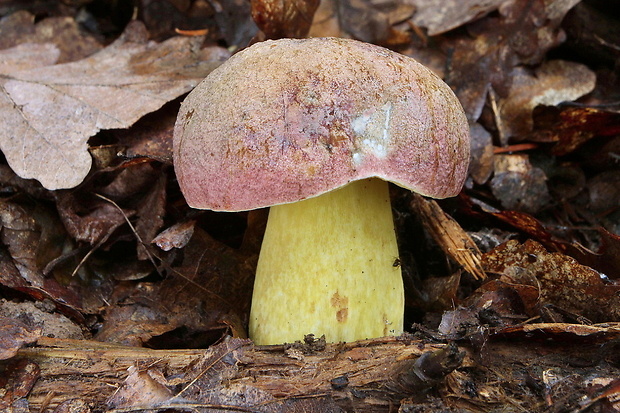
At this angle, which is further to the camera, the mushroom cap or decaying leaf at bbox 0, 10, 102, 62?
decaying leaf at bbox 0, 10, 102, 62

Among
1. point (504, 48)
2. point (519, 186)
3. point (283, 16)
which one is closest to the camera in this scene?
point (283, 16)

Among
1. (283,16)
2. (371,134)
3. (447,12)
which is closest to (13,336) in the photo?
(371,134)

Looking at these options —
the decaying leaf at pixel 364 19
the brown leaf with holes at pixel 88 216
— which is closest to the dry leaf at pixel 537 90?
the decaying leaf at pixel 364 19

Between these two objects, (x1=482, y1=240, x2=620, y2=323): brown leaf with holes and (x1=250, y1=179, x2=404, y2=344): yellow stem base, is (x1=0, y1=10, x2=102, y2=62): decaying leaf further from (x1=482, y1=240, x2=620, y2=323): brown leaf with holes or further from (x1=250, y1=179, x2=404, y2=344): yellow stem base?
(x1=482, y1=240, x2=620, y2=323): brown leaf with holes

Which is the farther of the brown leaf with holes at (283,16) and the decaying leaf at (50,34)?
the decaying leaf at (50,34)

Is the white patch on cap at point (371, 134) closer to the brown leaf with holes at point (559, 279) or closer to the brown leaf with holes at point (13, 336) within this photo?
the brown leaf with holes at point (559, 279)

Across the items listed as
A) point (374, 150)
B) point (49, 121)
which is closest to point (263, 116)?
point (374, 150)

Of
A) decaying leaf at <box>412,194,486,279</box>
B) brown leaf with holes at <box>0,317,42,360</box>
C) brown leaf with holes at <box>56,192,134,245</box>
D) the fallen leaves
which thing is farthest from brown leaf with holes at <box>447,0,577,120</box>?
brown leaf with holes at <box>0,317,42,360</box>

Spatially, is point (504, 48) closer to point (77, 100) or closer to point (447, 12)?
point (447, 12)
